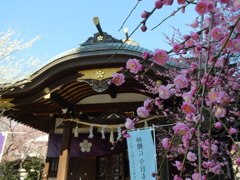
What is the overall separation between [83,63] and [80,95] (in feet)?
4.79

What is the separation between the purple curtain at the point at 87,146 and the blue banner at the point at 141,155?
2380 mm

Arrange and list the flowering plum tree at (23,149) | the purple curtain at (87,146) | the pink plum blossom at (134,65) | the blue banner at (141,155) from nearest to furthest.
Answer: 1. the pink plum blossom at (134,65)
2. the blue banner at (141,155)
3. the purple curtain at (87,146)
4. the flowering plum tree at (23,149)

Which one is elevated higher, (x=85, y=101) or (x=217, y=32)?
(x=85, y=101)

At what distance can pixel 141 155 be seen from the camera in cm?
418

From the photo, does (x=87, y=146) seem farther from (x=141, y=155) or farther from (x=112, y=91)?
(x=141, y=155)

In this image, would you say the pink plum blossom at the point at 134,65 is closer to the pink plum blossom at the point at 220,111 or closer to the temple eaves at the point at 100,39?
the pink plum blossom at the point at 220,111

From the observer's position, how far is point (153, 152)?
4.11 m

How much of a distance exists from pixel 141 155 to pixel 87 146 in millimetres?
3358

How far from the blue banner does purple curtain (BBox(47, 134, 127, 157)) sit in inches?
93.7

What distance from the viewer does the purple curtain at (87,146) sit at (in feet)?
22.5

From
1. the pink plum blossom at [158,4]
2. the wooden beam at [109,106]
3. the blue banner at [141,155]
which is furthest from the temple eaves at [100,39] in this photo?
the pink plum blossom at [158,4]

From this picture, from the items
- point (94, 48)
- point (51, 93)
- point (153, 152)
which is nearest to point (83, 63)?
point (94, 48)

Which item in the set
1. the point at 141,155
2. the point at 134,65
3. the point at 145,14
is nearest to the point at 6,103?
the point at 141,155

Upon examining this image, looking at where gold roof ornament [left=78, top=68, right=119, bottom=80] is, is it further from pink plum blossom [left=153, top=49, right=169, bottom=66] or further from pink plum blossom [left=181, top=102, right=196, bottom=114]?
pink plum blossom [left=181, top=102, right=196, bottom=114]
